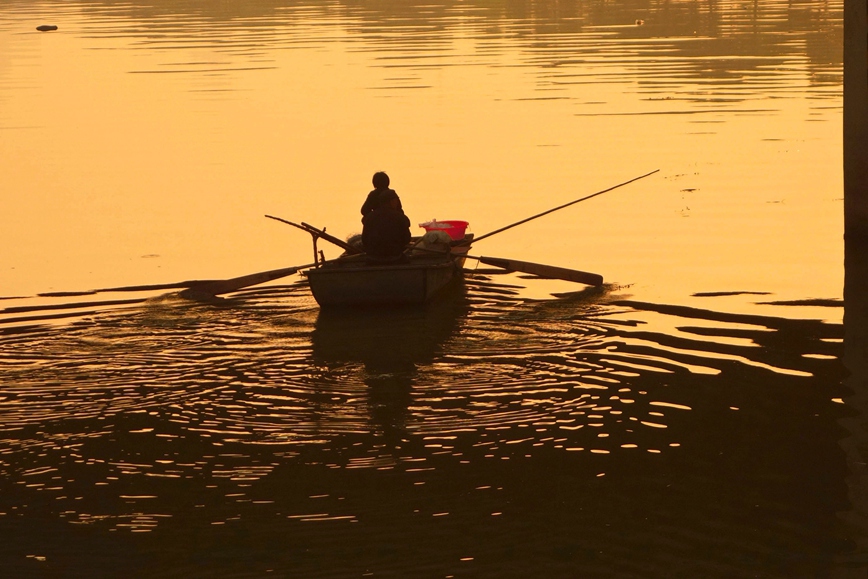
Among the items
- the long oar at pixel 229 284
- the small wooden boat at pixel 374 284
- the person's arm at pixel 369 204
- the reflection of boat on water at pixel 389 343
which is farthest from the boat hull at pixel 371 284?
the person's arm at pixel 369 204

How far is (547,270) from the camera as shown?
1407 centimetres

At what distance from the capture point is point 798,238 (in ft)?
53.9

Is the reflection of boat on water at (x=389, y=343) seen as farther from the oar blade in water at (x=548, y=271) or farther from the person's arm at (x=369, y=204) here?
the person's arm at (x=369, y=204)

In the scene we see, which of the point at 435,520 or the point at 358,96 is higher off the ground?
the point at 358,96

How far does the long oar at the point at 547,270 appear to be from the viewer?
1388cm

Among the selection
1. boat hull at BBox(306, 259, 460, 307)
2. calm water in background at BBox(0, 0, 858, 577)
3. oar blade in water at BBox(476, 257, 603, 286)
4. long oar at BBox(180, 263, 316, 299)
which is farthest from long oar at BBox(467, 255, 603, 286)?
long oar at BBox(180, 263, 316, 299)

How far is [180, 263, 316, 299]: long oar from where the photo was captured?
1392 centimetres

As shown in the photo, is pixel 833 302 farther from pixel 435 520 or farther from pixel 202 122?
pixel 202 122

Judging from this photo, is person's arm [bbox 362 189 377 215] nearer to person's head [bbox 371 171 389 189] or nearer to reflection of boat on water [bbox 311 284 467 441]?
person's head [bbox 371 171 389 189]

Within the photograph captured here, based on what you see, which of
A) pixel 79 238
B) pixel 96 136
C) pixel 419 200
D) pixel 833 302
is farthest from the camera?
pixel 96 136

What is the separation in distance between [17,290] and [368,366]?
17.2 ft

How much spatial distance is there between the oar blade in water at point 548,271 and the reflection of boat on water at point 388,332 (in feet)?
1.86

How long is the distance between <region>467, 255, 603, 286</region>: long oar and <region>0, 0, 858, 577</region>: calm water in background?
0.21 metres

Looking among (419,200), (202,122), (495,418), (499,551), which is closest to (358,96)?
(202,122)
